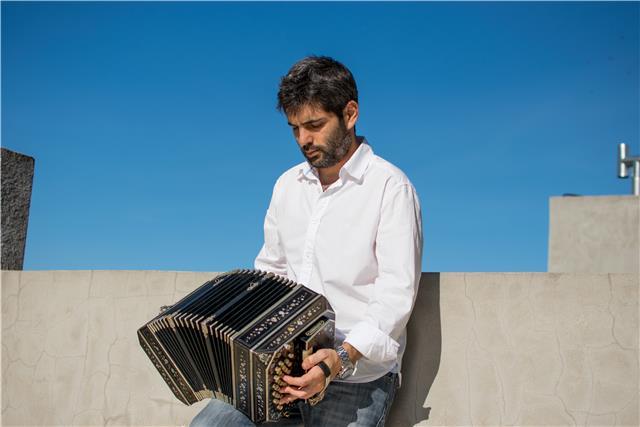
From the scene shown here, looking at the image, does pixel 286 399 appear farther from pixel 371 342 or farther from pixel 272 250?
pixel 272 250

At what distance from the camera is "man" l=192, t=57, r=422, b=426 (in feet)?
6.73

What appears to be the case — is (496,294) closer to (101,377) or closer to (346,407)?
(346,407)

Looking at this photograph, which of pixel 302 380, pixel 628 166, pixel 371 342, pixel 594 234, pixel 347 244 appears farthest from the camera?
pixel 628 166

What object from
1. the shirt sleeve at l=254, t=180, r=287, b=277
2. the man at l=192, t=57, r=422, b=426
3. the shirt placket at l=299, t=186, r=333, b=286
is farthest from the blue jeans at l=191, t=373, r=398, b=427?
the shirt sleeve at l=254, t=180, r=287, b=277

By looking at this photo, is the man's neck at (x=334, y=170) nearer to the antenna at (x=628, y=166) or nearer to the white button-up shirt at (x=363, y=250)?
the white button-up shirt at (x=363, y=250)

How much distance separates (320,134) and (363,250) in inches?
16.6

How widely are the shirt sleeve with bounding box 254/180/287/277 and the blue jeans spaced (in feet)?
1.83

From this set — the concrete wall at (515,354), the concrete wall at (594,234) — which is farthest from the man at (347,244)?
the concrete wall at (594,234)

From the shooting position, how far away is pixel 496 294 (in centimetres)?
252

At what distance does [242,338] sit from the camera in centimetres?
191

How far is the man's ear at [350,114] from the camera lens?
2.30 m

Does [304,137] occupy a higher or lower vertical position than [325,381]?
higher

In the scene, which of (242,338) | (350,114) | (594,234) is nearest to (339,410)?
(242,338)

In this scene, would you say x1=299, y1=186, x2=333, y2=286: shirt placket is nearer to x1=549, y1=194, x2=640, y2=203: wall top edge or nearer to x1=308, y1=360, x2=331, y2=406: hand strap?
x1=308, y1=360, x2=331, y2=406: hand strap
